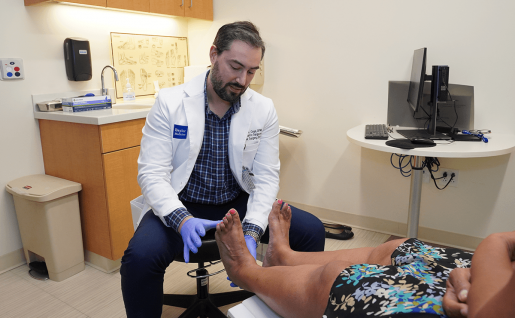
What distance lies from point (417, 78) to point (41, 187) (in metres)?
1.91

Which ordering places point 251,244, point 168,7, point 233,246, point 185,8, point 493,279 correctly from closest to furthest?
point 493,279 → point 233,246 → point 251,244 → point 168,7 → point 185,8

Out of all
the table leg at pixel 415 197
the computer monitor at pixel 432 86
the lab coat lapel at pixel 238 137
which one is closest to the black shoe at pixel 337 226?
the table leg at pixel 415 197

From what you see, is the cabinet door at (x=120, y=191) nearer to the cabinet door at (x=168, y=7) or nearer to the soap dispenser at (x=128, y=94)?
the soap dispenser at (x=128, y=94)

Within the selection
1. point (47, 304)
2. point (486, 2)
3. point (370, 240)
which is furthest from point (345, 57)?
point (47, 304)

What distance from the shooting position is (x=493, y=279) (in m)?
0.64

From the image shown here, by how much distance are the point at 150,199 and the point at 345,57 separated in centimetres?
159

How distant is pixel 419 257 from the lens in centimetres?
84

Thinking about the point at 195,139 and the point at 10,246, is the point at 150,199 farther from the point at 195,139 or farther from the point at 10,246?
the point at 10,246

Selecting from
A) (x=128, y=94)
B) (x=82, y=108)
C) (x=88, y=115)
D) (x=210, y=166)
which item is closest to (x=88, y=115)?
(x=88, y=115)

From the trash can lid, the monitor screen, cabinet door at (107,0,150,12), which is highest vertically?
cabinet door at (107,0,150,12)

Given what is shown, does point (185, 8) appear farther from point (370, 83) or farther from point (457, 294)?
point (457, 294)

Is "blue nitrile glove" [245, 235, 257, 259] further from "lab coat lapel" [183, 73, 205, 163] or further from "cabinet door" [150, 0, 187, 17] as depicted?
"cabinet door" [150, 0, 187, 17]

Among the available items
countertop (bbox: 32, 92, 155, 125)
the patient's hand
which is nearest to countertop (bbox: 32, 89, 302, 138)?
countertop (bbox: 32, 92, 155, 125)

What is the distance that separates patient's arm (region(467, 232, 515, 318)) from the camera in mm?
582
